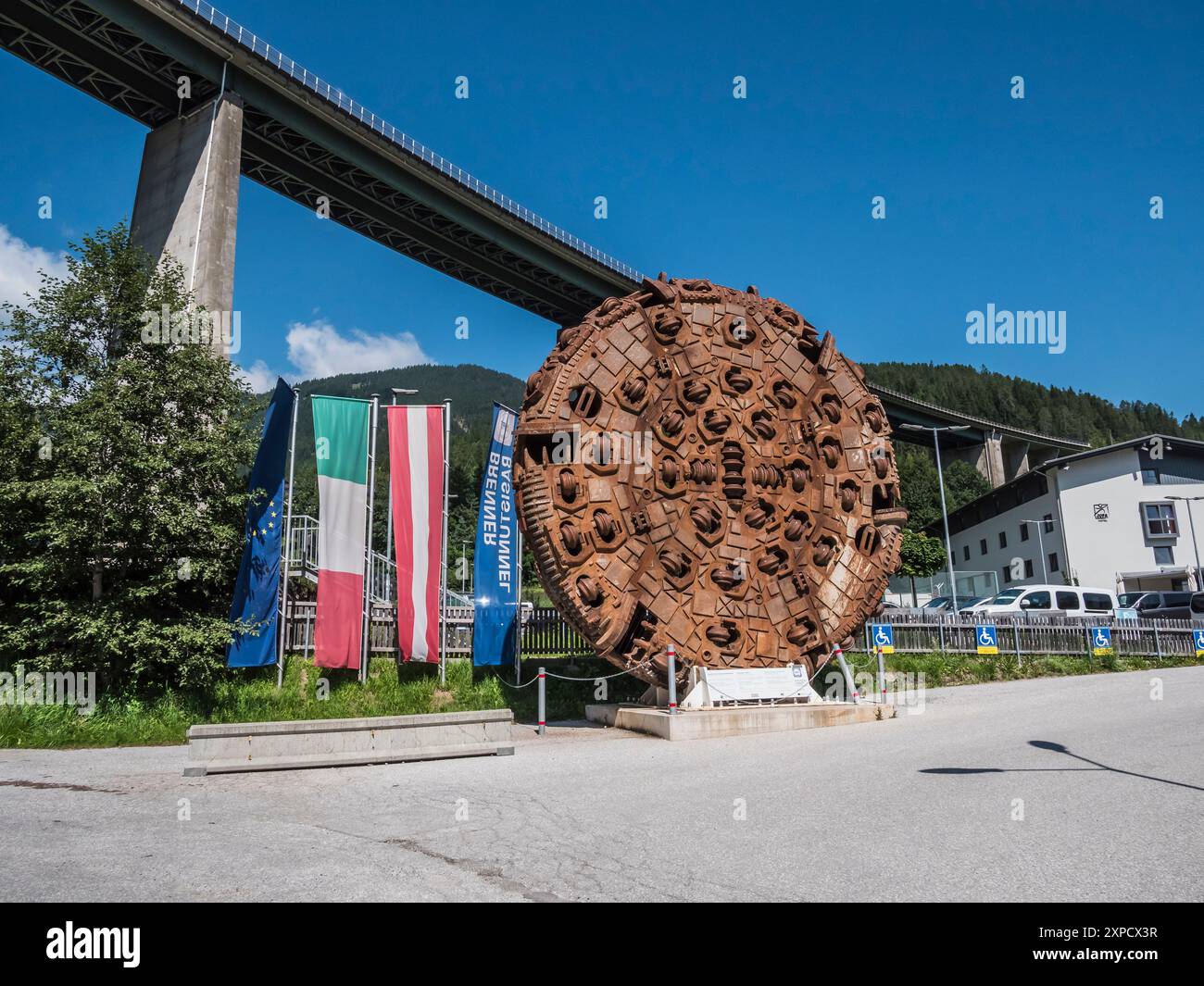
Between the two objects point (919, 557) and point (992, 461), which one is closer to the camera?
point (919, 557)

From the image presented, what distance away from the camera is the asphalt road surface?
559cm

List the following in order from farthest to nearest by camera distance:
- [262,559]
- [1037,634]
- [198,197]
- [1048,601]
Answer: [198,197] < [1048,601] < [1037,634] < [262,559]

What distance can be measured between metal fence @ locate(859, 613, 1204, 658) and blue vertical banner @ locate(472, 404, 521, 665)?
37.1 ft

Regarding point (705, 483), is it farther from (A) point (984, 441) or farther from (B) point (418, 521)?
(A) point (984, 441)

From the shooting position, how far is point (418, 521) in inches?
744

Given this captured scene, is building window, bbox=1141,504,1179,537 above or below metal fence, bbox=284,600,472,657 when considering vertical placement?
above

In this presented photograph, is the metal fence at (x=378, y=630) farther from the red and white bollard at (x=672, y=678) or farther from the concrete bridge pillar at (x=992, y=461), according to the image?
the concrete bridge pillar at (x=992, y=461)

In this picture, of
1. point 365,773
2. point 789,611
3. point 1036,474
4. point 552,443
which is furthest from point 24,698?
point 1036,474

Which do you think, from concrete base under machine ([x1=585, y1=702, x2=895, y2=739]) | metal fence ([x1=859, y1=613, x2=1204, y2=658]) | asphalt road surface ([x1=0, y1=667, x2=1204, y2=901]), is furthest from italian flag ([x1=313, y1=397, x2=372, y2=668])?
metal fence ([x1=859, y1=613, x2=1204, y2=658])

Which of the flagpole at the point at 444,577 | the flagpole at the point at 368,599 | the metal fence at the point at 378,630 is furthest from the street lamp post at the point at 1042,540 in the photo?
the flagpole at the point at 368,599

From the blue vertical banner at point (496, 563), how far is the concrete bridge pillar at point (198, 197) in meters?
16.8

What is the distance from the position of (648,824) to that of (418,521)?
1257 centimetres

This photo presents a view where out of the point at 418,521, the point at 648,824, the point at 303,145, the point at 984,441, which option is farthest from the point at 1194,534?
the point at 303,145

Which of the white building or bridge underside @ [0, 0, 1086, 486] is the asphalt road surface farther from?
the white building
